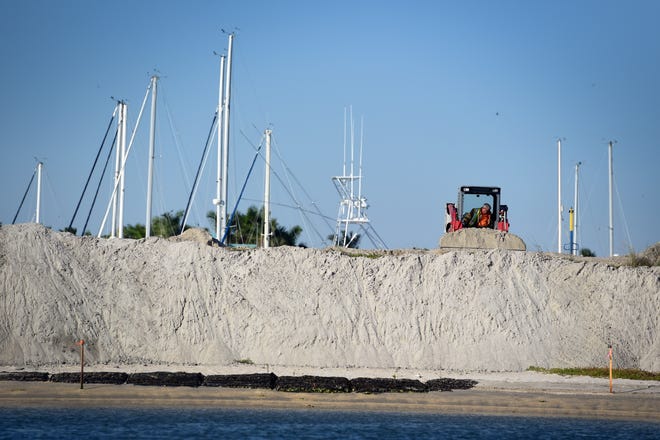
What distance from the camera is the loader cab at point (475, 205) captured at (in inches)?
1555

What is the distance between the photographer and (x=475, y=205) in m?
40.4

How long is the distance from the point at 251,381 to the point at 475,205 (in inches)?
702

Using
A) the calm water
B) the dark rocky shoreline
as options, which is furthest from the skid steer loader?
the calm water

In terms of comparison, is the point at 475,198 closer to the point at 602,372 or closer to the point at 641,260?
the point at 641,260

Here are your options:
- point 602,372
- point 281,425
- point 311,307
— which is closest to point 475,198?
point 311,307

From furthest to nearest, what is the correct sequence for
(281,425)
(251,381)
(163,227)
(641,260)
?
(163,227) → (641,260) → (251,381) → (281,425)

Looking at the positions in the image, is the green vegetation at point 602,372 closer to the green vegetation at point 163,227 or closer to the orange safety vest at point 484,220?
the orange safety vest at point 484,220

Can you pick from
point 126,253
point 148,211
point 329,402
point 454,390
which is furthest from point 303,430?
point 148,211

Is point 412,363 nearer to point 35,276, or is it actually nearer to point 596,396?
point 596,396

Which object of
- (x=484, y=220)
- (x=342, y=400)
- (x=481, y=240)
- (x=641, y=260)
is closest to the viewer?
(x=342, y=400)

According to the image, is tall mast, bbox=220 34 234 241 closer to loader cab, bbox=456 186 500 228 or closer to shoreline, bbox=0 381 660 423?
loader cab, bbox=456 186 500 228

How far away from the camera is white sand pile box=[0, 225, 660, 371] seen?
29.1m

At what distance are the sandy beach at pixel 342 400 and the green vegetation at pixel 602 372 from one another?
3.22 m

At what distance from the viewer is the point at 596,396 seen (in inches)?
982
